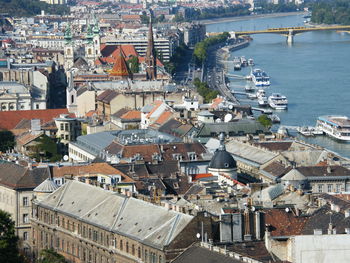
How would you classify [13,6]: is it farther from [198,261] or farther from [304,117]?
[198,261]

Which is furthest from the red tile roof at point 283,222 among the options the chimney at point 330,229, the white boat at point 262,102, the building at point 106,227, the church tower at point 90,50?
the church tower at point 90,50

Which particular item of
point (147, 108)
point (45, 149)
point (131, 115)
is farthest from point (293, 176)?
point (131, 115)

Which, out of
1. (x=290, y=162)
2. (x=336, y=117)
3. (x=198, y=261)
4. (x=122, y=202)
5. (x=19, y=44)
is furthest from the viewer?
(x=19, y=44)

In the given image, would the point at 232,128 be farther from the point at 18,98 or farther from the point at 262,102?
the point at 262,102

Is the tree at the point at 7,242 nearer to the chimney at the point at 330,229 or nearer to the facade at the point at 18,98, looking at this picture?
the chimney at the point at 330,229

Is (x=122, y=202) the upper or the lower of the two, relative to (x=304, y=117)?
upper

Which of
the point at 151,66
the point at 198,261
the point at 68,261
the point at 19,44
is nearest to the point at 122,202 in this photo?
the point at 68,261

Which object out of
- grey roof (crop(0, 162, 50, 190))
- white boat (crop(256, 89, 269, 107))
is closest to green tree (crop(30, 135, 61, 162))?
grey roof (crop(0, 162, 50, 190))
